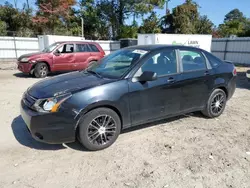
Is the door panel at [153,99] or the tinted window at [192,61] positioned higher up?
the tinted window at [192,61]

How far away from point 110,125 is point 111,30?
85.9 feet

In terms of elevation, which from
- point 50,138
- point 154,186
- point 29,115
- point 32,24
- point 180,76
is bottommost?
point 154,186

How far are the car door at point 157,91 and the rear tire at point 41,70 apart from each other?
295 inches

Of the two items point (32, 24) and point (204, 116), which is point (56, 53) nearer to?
point (204, 116)

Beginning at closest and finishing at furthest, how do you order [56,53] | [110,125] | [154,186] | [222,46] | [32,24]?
[154,186] < [110,125] < [56,53] < [222,46] < [32,24]

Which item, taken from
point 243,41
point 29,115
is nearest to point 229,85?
point 29,115

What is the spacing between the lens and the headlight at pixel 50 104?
334 cm

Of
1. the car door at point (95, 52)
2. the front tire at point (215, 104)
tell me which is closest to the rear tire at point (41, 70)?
the car door at point (95, 52)

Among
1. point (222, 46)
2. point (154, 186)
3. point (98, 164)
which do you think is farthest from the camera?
point (222, 46)

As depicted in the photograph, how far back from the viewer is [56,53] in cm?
1067

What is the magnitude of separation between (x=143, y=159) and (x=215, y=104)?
2.50 metres

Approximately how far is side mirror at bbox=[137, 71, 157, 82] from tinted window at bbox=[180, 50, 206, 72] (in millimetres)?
961

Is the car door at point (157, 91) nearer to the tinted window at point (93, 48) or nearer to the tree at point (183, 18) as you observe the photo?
the tinted window at point (93, 48)

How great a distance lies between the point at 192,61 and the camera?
474cm
